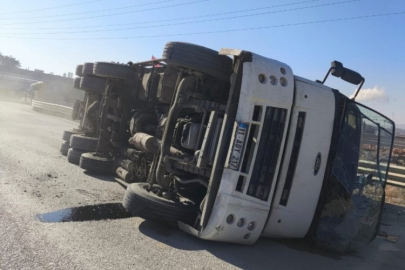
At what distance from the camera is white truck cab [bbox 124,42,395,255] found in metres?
3.67

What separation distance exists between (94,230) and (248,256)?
1670 millimetres

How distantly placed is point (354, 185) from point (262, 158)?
1.26 m

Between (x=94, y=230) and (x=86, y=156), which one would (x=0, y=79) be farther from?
(x=94, y=230)

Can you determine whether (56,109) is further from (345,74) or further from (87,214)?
(345,74)

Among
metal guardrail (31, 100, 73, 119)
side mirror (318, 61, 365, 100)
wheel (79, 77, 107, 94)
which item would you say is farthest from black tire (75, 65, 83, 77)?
metal guardrail (31, 100, 73, 119)

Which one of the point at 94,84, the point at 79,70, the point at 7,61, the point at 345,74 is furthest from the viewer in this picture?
the point at 7,61

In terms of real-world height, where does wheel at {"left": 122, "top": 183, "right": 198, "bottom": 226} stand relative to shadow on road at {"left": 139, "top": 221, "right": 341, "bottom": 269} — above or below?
above

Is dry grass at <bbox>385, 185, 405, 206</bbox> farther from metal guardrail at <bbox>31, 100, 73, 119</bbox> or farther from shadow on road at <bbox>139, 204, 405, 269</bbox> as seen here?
metal guardrail at <bbox>31, 100, 73, 119</bbox>

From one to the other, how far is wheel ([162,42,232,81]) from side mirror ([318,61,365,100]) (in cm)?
167

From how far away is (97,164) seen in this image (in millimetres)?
6621

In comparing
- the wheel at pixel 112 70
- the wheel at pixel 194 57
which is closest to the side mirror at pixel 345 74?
the wheel at pixel 194 57

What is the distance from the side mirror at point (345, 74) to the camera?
484cm

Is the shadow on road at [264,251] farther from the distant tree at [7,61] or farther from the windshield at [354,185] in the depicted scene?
the distant tree at [7,61]

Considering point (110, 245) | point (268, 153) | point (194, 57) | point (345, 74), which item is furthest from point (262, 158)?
point (345, 74)
